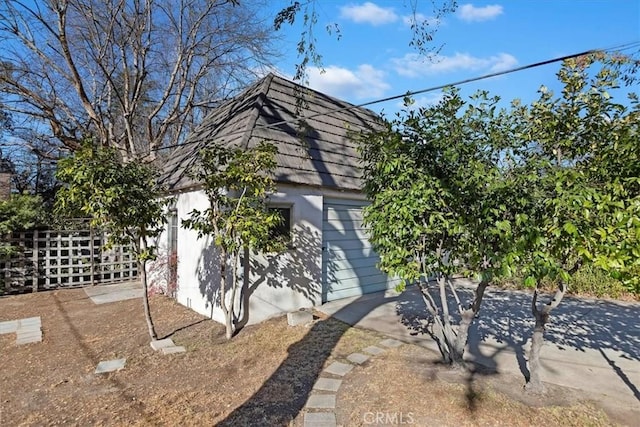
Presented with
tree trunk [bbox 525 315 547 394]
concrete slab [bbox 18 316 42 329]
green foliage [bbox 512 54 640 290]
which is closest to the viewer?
green foliage [bbox 512 54 640 290]

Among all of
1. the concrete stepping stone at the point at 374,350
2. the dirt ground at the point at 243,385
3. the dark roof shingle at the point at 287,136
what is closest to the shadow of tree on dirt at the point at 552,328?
the dirt ground at the point at 243,385

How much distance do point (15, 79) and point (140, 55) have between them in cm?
351

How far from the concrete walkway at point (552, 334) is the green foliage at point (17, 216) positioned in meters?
7.08

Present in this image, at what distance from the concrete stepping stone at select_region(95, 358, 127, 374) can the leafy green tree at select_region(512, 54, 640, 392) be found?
4.43m

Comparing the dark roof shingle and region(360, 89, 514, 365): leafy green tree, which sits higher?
the dark roof shingle

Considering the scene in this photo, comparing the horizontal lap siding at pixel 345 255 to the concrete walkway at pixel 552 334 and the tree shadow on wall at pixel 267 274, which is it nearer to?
the concrete walkway at pixel 552 334

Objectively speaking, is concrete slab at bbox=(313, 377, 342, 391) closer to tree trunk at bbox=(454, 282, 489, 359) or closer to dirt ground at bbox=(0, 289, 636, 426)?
dirt ground at bbox=(0, 289, 636, 426)

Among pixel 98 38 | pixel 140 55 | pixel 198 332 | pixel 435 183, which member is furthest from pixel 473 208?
pixel 98 38

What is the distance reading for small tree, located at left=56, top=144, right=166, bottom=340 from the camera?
4.14m

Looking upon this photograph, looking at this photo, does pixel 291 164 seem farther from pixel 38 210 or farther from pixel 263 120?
pixel 38 210

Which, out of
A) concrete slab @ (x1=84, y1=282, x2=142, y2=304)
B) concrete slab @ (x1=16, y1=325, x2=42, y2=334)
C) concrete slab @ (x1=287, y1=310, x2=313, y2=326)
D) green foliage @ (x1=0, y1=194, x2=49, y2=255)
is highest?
green foliage @ (x1=0, y1=194, x2=49, y2=255)

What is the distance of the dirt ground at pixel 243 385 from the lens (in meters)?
3.00

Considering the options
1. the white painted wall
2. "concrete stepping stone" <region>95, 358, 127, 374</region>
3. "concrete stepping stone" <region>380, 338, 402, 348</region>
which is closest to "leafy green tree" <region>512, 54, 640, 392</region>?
"concrete stepping stone" <region>380, 338, 402, 348</region>

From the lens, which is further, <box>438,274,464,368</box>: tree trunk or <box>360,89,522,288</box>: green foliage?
<box>438,274,464,368</box>: tree trunk
